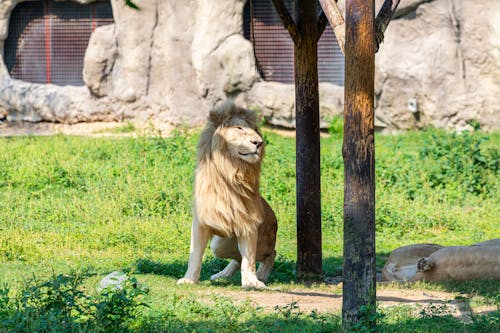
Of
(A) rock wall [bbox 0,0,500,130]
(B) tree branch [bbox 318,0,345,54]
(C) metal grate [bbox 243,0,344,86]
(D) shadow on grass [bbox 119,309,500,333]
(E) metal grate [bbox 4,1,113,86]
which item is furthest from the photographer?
(E) metal grate [bbox 4,1,113,86]

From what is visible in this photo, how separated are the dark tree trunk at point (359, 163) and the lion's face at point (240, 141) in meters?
2.29

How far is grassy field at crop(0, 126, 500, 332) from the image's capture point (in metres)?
5.77

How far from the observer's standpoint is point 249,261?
7.89 m

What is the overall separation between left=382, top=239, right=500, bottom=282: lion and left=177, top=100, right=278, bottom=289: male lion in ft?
4.62

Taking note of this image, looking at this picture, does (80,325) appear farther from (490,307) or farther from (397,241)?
(397,241)

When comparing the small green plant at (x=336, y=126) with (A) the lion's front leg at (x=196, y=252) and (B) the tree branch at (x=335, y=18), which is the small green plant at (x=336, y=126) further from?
(B) the tree branch at (x=335, y=18)

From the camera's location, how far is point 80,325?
5355 millimetres

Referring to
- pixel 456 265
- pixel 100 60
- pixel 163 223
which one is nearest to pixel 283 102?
pixel 100 60

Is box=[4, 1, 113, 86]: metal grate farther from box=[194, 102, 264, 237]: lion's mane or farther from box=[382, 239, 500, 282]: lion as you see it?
box=[382, 239, 500, 282]: lion

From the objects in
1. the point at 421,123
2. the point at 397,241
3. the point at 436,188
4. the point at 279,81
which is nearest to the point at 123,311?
the point at 397,241

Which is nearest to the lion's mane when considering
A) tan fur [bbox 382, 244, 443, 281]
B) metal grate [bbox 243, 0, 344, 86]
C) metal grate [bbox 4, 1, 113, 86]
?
tan fur [bbox 382, 244, 443, 281]

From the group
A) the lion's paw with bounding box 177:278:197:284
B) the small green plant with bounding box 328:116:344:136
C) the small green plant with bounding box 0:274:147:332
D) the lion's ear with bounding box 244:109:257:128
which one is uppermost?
the lion's ear with bounding box 244:109:257:128

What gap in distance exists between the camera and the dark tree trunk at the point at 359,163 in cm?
552

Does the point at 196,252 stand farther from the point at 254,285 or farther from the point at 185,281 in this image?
the point at 254,285
